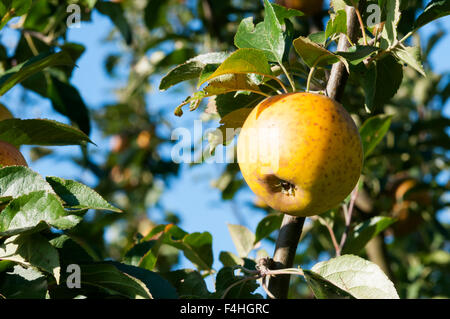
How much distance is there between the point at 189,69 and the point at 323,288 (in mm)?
525

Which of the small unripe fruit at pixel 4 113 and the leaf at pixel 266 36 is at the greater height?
the leaf at pixel 266 36

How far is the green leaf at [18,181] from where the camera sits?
0.93m

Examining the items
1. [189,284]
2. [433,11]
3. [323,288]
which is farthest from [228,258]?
[433,11]

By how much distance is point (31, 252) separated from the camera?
3.08ft

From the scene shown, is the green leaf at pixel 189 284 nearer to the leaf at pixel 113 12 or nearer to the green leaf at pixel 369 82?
the green leaf at pixel 369 82

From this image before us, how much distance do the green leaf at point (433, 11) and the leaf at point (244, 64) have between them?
372mm

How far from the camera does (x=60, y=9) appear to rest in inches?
76.6

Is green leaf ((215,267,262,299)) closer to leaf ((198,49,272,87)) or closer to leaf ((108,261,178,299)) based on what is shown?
leaf ((108,261,178,299))

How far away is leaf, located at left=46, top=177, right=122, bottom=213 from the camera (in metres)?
0.88

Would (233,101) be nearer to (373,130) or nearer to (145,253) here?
(145,253)

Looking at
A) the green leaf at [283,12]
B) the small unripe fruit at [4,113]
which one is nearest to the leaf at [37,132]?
the small unripe fruit at [4,113]
